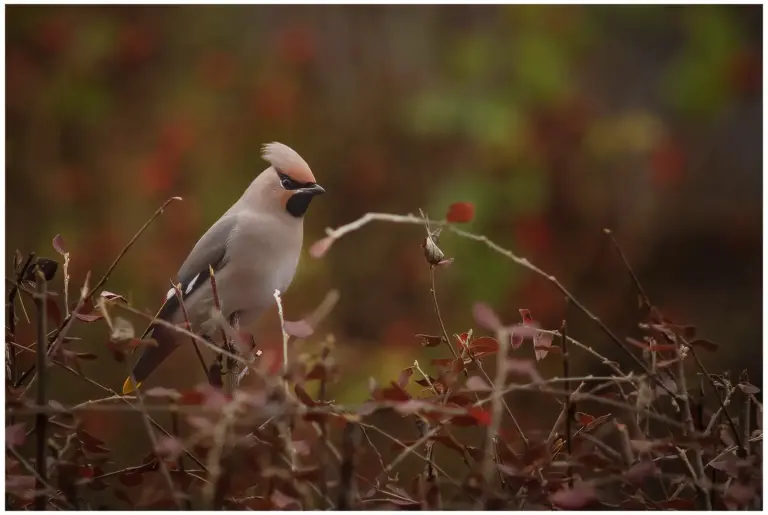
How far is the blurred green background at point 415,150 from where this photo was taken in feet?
6.23

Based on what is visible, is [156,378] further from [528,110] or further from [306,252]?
[528,110]

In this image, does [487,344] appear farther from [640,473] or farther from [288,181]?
[288,181]

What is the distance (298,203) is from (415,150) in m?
1.06

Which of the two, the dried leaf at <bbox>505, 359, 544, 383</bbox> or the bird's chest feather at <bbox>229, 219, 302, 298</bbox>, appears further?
the bird's chest feather at <bbox>229, 219, 302, 298</bbox>

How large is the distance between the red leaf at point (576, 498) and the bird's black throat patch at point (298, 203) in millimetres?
603

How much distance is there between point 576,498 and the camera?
71 centimetres

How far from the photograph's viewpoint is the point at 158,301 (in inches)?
73.8

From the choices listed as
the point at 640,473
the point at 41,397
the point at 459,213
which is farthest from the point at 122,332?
the point at 640,473

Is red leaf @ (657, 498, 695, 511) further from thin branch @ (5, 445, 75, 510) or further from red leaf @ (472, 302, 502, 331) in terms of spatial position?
thin branch @ (5, 445, 75, 510)

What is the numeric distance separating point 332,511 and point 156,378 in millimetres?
1271

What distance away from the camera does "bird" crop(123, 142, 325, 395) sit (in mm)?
1195

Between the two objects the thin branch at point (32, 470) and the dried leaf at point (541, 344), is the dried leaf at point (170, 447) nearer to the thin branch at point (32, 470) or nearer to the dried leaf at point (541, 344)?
the thin branch at point (32, 470)

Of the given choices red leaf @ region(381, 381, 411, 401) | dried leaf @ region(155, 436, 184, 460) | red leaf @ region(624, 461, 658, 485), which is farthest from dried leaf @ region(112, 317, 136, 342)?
red leaf @ region(624, 461, 658, 485)

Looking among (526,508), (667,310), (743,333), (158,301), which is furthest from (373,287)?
(526,508)
